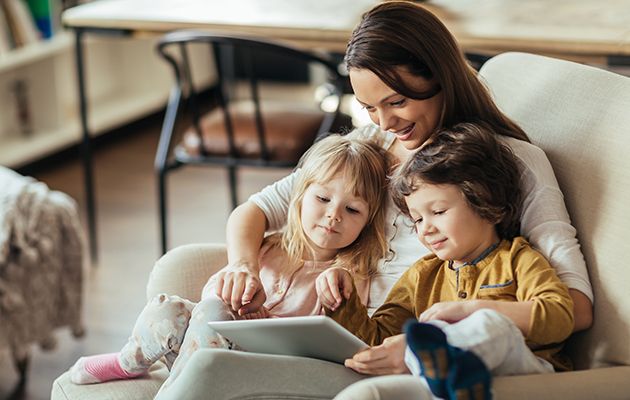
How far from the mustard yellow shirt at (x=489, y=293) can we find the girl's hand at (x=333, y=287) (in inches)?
0.6

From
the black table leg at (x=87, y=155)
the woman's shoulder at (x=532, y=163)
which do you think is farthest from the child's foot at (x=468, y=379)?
the black table leg at (x=87, y=155)

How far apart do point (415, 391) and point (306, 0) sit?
223 cm

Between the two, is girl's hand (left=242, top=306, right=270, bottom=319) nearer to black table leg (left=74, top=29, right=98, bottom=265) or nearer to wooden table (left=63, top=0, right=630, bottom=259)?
wooden table (left=63, top=0, right=630, bottom=259)

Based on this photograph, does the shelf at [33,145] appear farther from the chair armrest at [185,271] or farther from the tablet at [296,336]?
the tablet at [296,336]

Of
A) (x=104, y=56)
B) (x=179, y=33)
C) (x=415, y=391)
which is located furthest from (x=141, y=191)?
(x=415, y=391)

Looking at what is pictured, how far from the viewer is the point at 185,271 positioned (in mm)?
1856

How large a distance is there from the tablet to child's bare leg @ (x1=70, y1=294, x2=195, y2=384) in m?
0.15

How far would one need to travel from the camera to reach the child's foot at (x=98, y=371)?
171 cm

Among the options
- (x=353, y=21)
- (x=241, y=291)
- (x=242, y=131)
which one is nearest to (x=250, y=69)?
(x=242, y=131)

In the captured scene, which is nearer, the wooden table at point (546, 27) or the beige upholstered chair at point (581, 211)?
the beige upholstered chair at point (581, 211)

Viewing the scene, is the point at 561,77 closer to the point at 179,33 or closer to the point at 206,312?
the point at 206,312

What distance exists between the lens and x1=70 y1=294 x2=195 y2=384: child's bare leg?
5.49ft

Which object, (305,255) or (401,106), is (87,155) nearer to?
(305,255)

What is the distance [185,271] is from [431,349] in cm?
68
